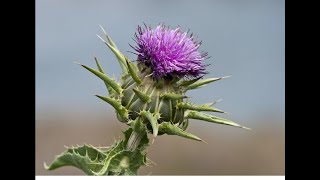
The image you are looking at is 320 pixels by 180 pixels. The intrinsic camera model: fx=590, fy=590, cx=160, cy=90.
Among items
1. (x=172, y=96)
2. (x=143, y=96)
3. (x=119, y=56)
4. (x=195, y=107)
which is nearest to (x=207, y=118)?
(x=195, y=107)

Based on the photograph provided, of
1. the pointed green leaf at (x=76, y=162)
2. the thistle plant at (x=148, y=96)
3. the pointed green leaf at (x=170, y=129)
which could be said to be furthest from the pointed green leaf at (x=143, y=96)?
the pointed green leaf at (x=76, y=162)

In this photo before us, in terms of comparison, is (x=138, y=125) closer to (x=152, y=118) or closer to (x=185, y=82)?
(x=152, y=118)

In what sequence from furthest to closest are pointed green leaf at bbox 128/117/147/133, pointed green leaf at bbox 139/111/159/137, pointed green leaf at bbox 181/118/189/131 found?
pointed green leaf at bbox 181/118/189/131
pointed green leaf at bbox 128/117/147/133
pointed green leaf at bbox 139/111/159/137

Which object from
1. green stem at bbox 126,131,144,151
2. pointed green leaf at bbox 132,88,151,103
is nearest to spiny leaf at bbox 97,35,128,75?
pointed green leaf at bbox 132,88,151,103

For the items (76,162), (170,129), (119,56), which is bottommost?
(76,162)

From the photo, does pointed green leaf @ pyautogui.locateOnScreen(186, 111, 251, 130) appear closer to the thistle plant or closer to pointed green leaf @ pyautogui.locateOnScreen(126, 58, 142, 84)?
the thistle plant
